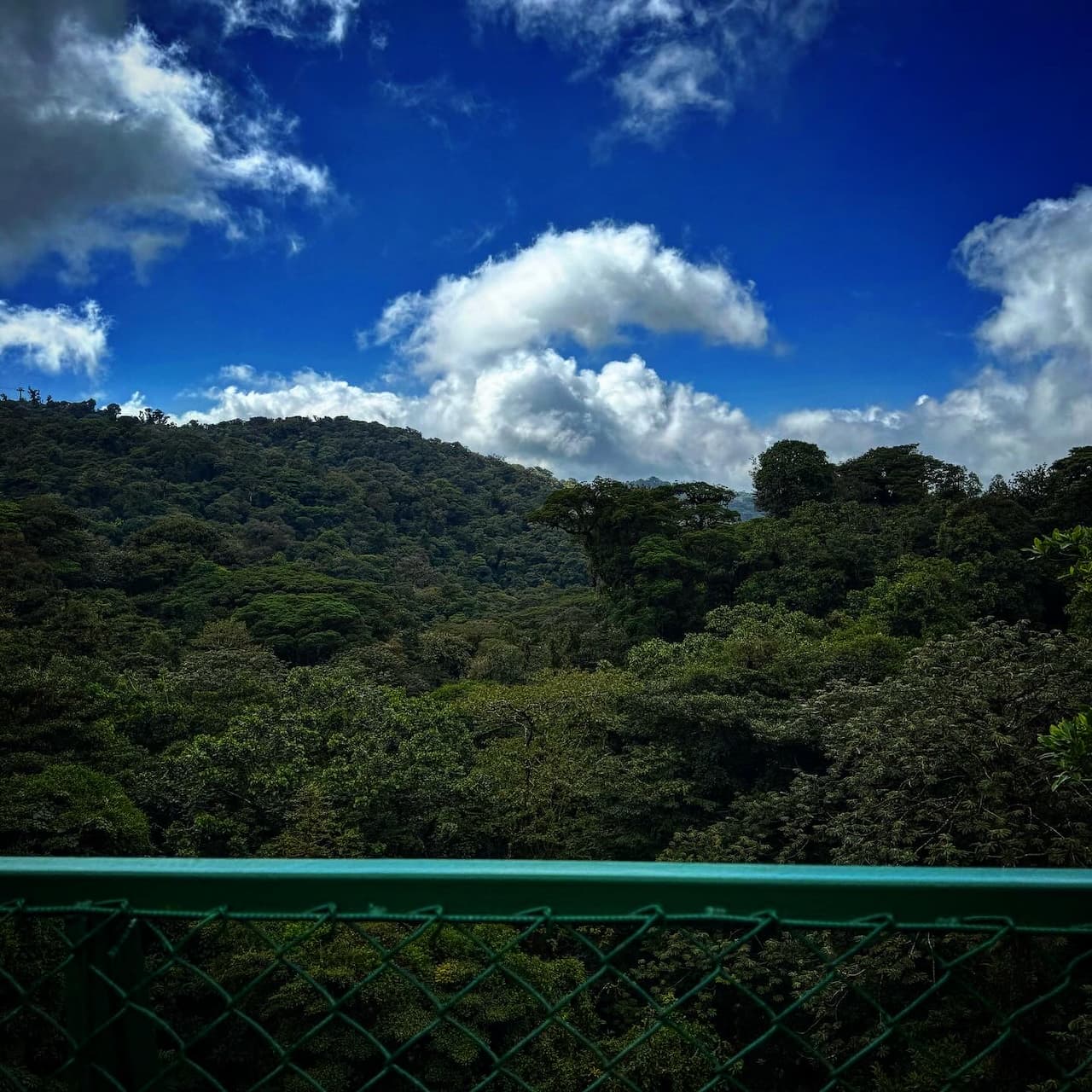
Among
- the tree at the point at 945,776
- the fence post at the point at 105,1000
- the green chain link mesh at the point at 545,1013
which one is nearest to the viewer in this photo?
the fence post at the point at 105,1000

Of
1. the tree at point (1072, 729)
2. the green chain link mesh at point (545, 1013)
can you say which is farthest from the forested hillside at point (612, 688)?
the green chain link mesh at point (545, 1013)

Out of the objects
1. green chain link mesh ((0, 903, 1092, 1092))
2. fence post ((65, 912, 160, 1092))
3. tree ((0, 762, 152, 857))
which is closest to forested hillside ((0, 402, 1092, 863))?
tree ((0, 762, 152, 857))

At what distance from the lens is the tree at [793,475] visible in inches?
1102

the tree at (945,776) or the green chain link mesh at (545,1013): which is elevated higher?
the tree at (945,776)

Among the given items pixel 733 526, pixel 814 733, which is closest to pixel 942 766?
pixel 814 733

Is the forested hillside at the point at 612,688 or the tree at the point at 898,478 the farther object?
the tree at the point at 898,478

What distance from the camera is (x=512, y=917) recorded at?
0.85 metres

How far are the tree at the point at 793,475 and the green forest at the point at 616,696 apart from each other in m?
0.13

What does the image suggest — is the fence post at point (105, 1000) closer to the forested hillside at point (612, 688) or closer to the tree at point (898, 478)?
the forested hillside at point (612, 688)

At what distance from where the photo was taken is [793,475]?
28.1 m

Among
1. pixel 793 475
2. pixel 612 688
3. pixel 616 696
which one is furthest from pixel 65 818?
pixel 793 475

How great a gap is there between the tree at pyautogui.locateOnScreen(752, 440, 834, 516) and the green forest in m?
0.13

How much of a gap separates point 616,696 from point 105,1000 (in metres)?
13.0

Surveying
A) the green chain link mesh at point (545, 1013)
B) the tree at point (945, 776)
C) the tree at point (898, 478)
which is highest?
the tree at point (898, 478)
